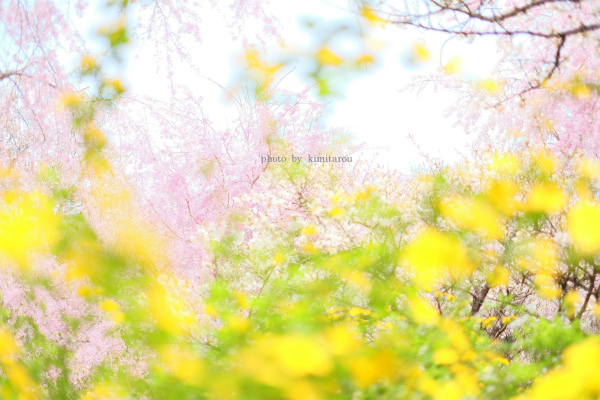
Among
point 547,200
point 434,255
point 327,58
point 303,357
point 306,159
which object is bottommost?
point 303,357

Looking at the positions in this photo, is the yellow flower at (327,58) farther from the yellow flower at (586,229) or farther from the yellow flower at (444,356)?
the yellow flower at (444,356)

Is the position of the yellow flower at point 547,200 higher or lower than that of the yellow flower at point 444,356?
higher

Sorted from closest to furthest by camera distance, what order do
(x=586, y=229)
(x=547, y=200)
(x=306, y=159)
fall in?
(x=586, y=229), (x=547, y=200), (x=306, y=159)

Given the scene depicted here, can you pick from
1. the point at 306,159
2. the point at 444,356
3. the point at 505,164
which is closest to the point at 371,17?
the point at 505,164

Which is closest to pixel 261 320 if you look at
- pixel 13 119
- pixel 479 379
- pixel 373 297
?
pixel 373 297

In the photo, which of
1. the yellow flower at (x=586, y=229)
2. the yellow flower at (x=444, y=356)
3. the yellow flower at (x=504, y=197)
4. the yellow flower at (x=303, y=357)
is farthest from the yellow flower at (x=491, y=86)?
the yellow flower at (x=303, y=357)

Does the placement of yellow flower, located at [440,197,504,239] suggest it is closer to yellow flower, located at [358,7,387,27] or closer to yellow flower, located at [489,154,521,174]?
yellow flower, located at [489,154,521,174]

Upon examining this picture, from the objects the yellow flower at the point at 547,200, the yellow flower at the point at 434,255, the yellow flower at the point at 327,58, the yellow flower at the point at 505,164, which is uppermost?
the yellow flower at the point at 327,58

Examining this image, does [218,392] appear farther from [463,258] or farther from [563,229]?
[563,229]

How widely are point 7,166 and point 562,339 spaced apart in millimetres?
2709

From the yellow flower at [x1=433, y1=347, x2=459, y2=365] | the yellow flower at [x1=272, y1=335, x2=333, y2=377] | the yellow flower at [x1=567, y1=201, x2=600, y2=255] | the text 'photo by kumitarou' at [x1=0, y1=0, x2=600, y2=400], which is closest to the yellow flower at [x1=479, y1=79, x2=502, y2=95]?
the text 'photo by kumitarou' at [x1=0, y1=0, x2=600, y2=400]

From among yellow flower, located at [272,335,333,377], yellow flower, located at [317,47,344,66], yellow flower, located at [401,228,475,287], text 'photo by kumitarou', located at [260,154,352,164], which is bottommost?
yellow flower, located at [272,335,333,377]

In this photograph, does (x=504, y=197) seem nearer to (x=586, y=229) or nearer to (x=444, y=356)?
(x=586, y=229)

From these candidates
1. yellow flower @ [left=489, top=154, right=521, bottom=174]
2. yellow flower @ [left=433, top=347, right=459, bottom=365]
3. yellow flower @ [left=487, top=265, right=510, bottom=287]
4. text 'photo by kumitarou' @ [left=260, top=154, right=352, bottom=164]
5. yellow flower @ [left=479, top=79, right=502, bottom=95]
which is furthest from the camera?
text 'photo by kumitarou' @ [left=260, top=154, right=352, bottom=164]
